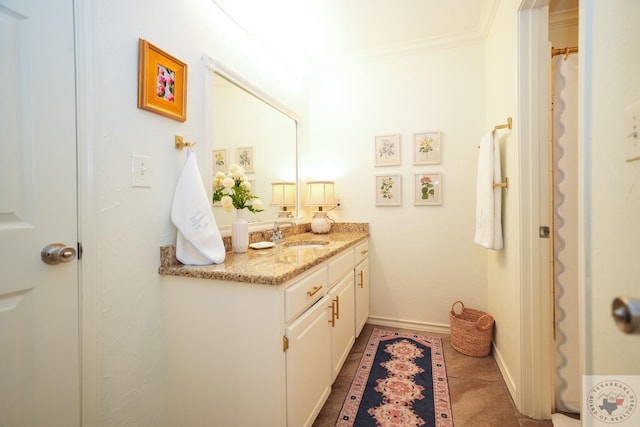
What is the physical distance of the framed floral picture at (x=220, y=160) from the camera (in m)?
1.56

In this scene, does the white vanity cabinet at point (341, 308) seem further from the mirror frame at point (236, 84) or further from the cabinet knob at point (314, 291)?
the mirror frame at point (236, 84)

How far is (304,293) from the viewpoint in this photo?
4.07 ft

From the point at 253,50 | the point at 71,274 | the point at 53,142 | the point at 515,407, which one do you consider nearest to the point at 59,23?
the point at 53,142

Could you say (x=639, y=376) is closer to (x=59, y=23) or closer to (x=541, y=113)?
(x=541, y=113)

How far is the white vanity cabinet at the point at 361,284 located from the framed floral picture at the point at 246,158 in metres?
0.98

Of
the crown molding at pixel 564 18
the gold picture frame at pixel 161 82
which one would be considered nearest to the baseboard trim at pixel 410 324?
the gold picture frame at pixel 161 82

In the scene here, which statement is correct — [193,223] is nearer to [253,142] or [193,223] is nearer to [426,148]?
[253,142]

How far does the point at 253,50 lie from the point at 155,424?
7.07 ft

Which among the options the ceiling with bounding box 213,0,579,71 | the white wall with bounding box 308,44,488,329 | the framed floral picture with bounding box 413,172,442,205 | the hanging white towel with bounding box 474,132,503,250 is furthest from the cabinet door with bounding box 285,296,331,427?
the ceiling with bounding box 213,0,579,71

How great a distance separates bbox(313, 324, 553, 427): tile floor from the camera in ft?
4.60

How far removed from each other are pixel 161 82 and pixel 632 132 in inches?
60.9

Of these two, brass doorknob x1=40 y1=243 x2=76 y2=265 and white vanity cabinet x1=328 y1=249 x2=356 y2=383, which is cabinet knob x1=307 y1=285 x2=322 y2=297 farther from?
brass doorknob x1=40 y1=243 x2=76 y2=265

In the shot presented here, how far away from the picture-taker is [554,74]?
1462 millimetres

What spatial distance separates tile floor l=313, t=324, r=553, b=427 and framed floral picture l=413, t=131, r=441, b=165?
150cm
